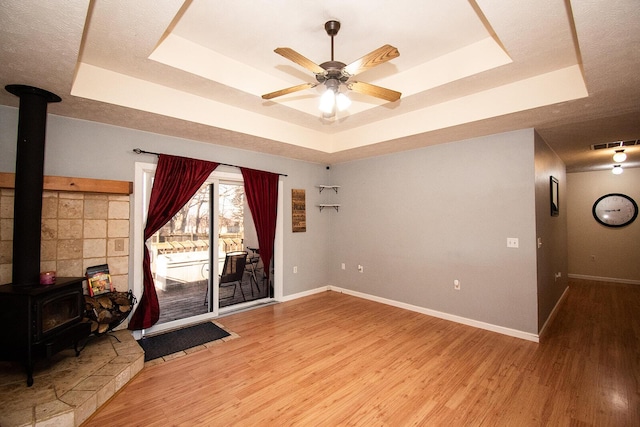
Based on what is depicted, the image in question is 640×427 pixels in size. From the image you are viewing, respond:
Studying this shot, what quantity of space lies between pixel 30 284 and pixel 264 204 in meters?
2.87

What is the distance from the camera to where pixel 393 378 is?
8.59 feet

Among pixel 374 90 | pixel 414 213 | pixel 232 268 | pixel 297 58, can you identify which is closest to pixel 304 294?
pixel 232 268

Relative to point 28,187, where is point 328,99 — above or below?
above

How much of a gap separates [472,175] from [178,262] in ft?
16.3

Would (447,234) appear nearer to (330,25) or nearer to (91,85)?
(330,25)

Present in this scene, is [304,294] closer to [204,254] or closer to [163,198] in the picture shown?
[204,254]

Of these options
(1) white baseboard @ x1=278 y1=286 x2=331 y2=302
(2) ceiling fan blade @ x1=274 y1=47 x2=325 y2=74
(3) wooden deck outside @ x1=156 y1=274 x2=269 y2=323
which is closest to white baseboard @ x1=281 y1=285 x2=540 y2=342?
(1) white baseboard @ x1=278 y1=286 x2=331 y2=302

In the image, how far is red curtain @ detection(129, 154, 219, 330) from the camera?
134 inches

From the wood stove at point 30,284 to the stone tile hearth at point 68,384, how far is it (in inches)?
5.9

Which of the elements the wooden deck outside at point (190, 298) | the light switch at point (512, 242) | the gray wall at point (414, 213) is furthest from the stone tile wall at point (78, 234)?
the light switch at point (512, 242)

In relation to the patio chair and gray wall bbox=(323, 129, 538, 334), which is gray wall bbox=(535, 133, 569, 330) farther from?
the patio chair

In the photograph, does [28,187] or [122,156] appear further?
[122,156]

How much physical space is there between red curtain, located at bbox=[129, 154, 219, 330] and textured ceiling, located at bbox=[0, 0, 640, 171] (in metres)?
0.42

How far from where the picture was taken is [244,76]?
3.00 meters
